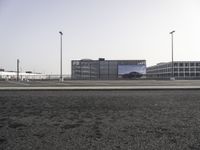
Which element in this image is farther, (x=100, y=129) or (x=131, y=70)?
(x=131, y=70)

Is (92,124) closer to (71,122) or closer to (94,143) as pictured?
(71,122)

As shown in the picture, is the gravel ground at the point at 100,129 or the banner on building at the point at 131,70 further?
the banner on building at the point at 131,70

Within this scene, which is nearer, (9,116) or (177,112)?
(9,116)

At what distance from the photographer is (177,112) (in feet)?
36.5

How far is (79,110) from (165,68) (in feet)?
462

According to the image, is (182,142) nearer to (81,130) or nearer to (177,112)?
(81,130)

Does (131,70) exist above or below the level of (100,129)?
above

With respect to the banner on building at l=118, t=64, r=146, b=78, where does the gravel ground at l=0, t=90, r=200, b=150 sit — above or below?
below

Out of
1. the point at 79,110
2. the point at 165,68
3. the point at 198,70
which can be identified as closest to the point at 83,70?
the point at 165,68

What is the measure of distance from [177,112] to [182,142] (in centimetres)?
487

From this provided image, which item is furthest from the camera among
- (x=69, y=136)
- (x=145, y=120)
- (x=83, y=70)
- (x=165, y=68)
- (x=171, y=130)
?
(x=165, y=68)

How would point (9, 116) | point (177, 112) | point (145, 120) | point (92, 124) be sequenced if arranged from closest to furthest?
point (92, 124) → point (145, 120) → point (9, 116) → point (177, 112)

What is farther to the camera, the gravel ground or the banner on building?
the banner on building

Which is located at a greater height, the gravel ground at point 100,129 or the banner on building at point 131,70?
the banner on building at point 131,70
